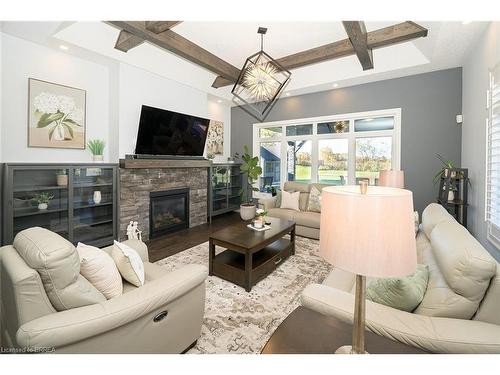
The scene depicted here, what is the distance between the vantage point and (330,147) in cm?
511

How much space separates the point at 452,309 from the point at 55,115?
4568 mm

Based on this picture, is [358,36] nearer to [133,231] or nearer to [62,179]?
[133,231]

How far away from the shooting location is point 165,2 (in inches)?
31.9

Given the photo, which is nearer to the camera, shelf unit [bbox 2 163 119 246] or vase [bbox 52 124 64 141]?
shelf unit [bbox 2 163 119 246]

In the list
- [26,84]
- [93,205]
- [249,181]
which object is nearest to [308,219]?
[249,181]

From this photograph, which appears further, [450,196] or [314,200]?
[314,200]

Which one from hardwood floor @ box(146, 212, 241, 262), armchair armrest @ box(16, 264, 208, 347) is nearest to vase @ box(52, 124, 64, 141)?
hardwood floor @ box(146, 212, 241, 262)

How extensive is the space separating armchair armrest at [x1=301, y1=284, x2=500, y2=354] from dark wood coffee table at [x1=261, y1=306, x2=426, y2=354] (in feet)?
0.16

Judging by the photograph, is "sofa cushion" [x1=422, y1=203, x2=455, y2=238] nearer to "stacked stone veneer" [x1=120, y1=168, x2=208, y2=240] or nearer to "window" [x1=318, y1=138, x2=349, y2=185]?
"window" [x1=318, y1=138, x2=349, y2=185]

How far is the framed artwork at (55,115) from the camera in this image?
10.2 ft

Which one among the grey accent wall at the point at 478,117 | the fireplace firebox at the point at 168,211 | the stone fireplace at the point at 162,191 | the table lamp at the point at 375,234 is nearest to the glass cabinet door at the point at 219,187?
the stone fireplace at the point at 162,191

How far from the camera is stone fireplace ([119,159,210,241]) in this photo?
12.4ft

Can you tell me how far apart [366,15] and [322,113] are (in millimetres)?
4480

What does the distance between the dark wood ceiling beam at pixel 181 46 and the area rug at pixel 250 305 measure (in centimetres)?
302
